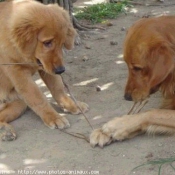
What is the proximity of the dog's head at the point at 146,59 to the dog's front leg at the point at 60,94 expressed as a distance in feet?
2.74

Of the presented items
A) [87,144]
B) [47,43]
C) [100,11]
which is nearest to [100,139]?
[87,144]

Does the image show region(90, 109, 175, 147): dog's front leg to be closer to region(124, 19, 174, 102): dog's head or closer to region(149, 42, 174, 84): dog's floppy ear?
region(124, 19, 174, 102): dog's head

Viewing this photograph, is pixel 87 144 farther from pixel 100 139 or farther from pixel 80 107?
pixel 80 107

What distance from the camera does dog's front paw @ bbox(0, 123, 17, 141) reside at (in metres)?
4.46

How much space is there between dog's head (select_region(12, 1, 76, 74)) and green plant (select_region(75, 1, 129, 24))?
359cm

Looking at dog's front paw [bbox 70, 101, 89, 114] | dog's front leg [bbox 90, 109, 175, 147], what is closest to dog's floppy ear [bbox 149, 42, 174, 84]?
dog's front leg [bbox 90, 109, 175, 147]

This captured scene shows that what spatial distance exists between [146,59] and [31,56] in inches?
46.3

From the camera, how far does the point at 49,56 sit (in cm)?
445

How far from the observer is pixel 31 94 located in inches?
185

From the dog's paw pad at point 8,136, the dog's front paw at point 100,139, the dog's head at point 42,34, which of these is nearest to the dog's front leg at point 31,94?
the dog's head at point 42,34

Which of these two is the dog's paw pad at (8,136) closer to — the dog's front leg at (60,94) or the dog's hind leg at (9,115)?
the dog's hind leg at (9,115)

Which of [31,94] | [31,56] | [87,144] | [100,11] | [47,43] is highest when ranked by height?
[47,43]

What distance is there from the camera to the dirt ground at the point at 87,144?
3.99 meters

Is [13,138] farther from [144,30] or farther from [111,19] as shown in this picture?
[111,19]
